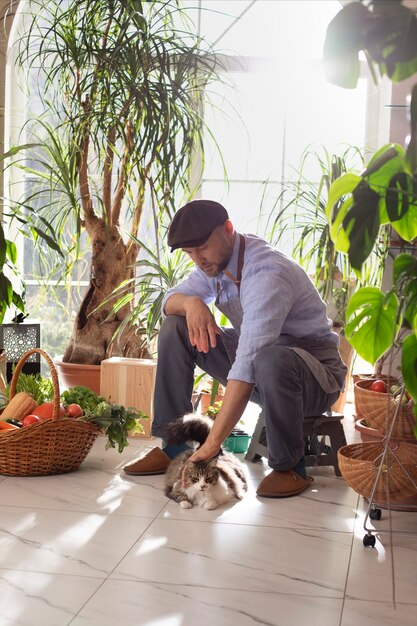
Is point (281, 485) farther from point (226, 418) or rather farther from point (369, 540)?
point (369, 540)

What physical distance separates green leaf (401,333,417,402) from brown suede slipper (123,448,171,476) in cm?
129

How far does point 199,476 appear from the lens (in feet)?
9.34

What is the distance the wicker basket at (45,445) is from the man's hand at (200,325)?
1.67 ft

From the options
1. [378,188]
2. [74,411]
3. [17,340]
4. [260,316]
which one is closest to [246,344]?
[260,316]

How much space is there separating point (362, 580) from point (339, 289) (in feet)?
8.16

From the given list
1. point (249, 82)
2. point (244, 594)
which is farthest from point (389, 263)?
point (244, 594)

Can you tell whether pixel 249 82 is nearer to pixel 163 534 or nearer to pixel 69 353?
pixel 69 353

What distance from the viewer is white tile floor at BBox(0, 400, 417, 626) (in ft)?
6.52

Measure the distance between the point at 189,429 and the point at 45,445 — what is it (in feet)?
1.78

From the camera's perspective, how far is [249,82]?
5141mm

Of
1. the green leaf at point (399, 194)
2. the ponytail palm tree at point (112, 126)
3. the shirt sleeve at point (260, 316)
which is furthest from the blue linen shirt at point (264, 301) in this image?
the green leaf at point (399, 194)

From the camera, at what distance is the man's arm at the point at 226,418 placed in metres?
2.79

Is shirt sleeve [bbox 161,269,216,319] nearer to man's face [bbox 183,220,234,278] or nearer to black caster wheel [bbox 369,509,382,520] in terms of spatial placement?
man's face [bbox 183,220,234,278]

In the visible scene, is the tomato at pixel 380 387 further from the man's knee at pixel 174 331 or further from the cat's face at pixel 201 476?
the cat's face at pixel 201 476
